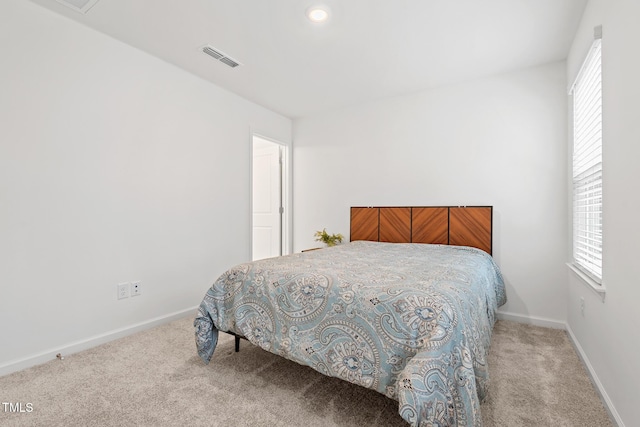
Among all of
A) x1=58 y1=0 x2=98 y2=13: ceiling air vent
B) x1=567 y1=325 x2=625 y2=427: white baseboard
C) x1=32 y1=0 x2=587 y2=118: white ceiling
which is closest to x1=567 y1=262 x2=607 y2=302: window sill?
x1=567 y1=325 x2=625 y2=427: white baseboard

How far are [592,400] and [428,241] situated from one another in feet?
6.05

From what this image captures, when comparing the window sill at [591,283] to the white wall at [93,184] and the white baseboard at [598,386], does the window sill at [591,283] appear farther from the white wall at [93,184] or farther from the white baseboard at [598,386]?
the white wall at [93,184]

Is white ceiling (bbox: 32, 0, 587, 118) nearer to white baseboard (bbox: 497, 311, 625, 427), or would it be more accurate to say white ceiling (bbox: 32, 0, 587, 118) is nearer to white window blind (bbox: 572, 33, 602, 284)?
white window blind (bbox: 572, 33, 602, 284)

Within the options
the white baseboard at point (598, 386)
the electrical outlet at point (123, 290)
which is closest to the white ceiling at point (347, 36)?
the electrical outlet at point (123, 290)

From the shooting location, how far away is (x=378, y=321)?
4.48 ft

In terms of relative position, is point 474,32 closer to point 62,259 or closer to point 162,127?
point 162,127

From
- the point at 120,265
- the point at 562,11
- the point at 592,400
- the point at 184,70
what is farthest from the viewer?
the point at 184,70

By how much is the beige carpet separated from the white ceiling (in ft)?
7.86

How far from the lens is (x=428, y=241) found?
3.30m

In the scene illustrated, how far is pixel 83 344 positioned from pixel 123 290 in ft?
1.46

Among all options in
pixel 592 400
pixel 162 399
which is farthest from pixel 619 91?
pixel 162 399

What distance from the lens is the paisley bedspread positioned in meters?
1.14

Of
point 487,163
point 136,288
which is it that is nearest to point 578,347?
point 487,163

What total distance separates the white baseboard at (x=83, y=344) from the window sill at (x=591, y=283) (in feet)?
10.6
